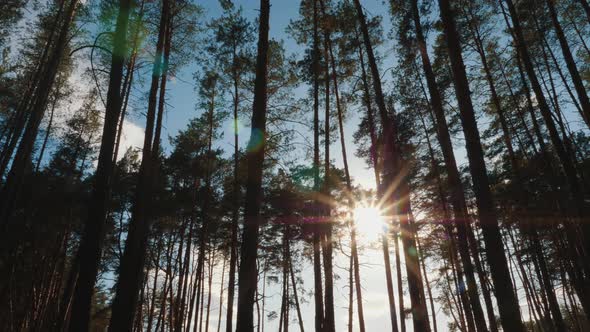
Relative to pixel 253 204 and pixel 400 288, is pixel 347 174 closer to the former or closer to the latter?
pixel 400 288

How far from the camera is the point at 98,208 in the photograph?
4094 millimetres

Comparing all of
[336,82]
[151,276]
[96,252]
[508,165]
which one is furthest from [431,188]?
[151,276]

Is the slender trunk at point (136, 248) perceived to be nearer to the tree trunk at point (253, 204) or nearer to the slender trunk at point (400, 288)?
the tree trunk at point (253, 204)

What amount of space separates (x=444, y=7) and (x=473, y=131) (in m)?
2.85

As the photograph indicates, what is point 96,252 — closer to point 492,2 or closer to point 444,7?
point 444,7

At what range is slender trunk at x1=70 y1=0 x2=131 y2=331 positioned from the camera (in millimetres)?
3621

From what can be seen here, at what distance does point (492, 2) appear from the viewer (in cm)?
1066

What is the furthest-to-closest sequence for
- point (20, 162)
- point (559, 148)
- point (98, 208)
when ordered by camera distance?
point (20, 162), point (559, 148), point (98, 208)

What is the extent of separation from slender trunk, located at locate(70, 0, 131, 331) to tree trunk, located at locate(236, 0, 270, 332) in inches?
74.3

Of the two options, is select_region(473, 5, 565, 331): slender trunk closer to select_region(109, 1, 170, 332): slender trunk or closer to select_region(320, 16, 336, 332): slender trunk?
select_region(320, 16, 336, 332): slender trunk

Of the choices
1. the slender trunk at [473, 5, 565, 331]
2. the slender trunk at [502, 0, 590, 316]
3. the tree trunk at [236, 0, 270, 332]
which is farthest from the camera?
the slender trunk at [473, 5, 565, 331]

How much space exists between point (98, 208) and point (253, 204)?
2148 mm

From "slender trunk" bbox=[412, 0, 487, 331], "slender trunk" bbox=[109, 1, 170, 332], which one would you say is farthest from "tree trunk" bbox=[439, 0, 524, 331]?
"slender trunk" bbox=[109, 1, 170, 332]

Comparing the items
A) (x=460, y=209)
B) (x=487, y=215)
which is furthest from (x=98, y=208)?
(x=460, y=209)
